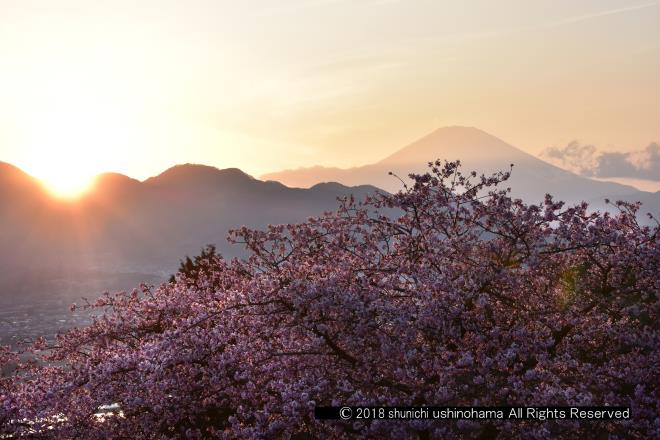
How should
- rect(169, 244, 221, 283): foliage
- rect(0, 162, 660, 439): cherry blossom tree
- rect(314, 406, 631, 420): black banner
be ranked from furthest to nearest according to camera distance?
rect(169, 244, 221, 283): foliage
rect(0, 162, 660, 439): cherry blossom tree
rect(314, 406, 631, 420): black banner

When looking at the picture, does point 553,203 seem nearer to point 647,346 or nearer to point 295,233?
point 647,346

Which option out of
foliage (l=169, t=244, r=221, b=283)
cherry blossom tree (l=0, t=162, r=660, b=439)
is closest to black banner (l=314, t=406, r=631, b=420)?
cherry blossom tree (l=0, t=162, r=660, b=439)

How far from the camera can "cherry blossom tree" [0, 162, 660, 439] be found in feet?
34.8

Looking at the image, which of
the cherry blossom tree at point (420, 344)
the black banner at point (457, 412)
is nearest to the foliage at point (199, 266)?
the cherry blossom tree at point (420, 344)

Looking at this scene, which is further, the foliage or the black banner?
the foliage

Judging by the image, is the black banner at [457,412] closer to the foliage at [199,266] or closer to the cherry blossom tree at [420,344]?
the cherry blossom tree at [420,344]

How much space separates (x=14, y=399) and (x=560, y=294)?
34.4 feet

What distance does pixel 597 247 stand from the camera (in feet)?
45.7

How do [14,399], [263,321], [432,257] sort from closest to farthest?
[263,321] < [432,257] < [14,399]

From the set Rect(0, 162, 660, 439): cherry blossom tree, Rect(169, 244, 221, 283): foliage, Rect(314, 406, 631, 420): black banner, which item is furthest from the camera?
Rect(169, 244, 221, 283): foliage

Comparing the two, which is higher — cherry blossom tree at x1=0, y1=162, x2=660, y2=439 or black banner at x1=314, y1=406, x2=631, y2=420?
cherry blossom tree at x1=0, y1=162, x2=660, y2=439

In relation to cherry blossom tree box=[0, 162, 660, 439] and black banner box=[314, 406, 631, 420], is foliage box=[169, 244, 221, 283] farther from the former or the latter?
black banner box=[314, 406, 631, 420]

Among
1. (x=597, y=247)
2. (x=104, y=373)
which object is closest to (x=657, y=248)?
(x=597, y=247)

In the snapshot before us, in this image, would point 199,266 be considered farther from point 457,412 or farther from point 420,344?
point 457,412
